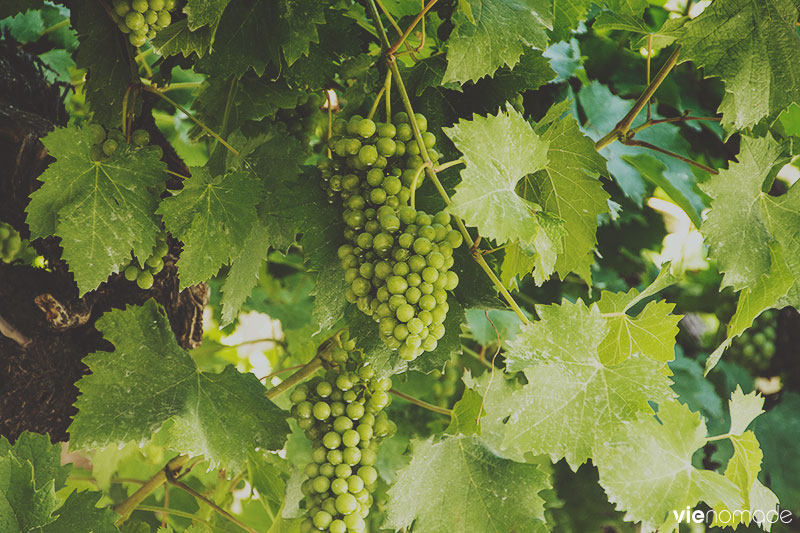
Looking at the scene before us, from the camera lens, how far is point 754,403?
109 centimetres

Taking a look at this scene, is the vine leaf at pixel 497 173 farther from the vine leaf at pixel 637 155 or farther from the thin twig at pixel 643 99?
the vine leaf at pixel 637 155

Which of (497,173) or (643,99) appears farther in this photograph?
(643,99)

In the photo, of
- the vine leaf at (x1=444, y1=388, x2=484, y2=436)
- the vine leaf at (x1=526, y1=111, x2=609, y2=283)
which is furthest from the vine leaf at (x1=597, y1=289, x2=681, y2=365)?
the vine leaf at (x1=444, y1=388, x2=484, y2=436)

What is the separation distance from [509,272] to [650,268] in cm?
117

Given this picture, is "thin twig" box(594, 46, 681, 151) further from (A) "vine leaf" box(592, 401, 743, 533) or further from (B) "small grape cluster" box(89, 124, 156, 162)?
(B) "small grape cluster" box(89, 124, 156, 162)

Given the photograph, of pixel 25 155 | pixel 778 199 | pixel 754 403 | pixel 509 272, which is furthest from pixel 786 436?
pixel 25 155

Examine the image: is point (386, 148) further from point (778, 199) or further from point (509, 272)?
point (778, 199)

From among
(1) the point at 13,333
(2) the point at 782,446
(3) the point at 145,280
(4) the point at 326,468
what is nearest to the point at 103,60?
(3) the point at 145,280

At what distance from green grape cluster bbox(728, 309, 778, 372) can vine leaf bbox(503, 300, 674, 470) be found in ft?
5.33

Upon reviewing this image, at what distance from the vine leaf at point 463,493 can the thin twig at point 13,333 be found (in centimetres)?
62

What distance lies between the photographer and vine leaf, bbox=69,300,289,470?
91 centimetres

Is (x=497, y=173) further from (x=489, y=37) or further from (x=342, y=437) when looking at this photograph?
(x=342, y=437)

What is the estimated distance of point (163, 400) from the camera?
0.95 m

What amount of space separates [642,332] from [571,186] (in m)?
0.25
